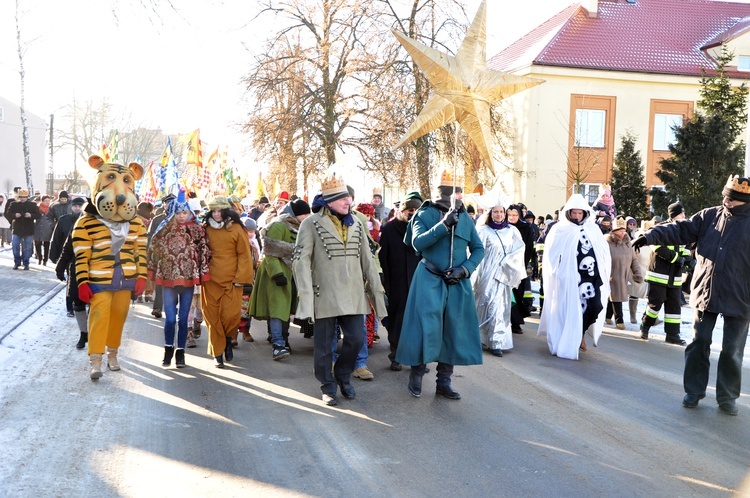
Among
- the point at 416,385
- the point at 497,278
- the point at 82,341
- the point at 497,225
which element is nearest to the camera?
the point at 416,385

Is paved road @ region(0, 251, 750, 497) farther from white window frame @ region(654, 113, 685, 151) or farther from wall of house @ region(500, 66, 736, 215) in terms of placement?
white window frame @ region(654, 113, 685, 151)

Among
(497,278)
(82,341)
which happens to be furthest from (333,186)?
(82,341)

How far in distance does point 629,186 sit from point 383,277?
813 inches

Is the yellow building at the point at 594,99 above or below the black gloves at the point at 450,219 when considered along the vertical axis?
above

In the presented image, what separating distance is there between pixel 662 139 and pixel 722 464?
114 ft

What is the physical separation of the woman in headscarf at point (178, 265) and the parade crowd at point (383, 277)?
2 centimetres

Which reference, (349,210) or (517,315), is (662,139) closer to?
(517,315)

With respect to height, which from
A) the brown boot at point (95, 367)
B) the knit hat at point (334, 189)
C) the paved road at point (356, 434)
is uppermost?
the knit hat at point (334, 189)

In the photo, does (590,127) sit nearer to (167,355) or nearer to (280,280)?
(280,280)

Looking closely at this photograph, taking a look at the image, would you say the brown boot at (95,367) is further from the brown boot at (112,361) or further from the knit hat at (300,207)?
the knit hat at (300,207)

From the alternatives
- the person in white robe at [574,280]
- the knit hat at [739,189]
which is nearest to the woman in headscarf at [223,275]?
the person in white robe at [574,280]

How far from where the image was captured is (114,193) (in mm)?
8219

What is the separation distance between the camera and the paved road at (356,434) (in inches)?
201

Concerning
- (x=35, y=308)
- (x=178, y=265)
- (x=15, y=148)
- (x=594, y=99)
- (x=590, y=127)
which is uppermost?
(x=594, y=99)
